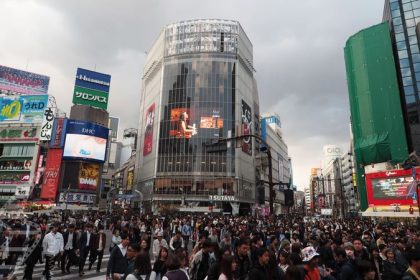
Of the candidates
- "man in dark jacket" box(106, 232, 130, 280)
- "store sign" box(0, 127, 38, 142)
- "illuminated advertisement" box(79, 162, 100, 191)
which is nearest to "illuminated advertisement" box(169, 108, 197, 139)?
"illuminated advertisement" box(79, 162, 100, 191)

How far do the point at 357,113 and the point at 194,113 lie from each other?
32525 mm

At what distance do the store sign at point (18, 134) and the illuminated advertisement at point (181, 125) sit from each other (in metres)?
30.0

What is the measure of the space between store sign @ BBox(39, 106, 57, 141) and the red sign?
4.21 meters

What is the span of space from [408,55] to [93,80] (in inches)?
2552

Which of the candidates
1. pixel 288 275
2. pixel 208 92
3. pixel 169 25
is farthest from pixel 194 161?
pixel 288 275

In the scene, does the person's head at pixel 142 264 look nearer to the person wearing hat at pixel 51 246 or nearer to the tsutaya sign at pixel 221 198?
the person wearing hat at pixel 51 246

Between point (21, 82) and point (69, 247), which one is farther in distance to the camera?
point (21, 82)

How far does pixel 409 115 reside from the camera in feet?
167

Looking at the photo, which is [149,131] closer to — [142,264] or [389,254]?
[389,254]

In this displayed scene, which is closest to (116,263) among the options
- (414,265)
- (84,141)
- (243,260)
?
(243,260)

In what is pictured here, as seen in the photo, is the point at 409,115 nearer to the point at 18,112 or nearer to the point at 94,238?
the point at 94,238

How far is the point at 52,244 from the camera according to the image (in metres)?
10.2

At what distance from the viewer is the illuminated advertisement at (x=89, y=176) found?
6544cm

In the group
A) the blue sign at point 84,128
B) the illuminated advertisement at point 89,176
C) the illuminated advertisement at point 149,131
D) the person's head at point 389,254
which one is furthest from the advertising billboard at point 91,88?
the person's head at point 389,254
